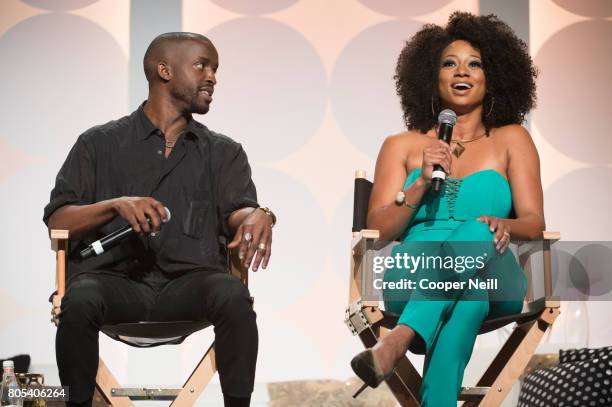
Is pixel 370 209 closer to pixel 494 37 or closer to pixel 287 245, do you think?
pixel 494 37

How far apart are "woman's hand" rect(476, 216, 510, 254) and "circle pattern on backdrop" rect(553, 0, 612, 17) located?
6.65 feet

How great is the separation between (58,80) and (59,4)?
0.36m

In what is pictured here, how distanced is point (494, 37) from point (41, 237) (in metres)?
2.17

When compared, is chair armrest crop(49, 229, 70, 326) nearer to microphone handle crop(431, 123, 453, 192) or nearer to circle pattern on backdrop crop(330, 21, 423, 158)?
microphone handle crop(431, 123, 453, 192)

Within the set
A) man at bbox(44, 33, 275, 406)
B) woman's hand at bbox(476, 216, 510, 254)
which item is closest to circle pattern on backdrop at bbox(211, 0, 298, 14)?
man at bbox(44, 33, 275, 406)

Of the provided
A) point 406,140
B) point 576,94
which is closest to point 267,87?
point 406,140

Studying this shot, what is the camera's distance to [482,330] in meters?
3.05

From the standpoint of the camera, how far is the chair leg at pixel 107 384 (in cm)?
291

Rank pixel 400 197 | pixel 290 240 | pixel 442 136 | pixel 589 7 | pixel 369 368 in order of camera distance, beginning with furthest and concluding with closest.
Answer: pixel 589 7 < pixel 290 240 < pixel 400 197 < pixel 442 136 < pixel 369 368

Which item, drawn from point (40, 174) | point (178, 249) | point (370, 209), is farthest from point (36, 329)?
point (370, 209)

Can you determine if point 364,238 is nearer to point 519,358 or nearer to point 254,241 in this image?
point 254,241

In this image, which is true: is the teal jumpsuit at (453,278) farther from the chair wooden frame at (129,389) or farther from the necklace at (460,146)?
the chair wooden frame at (129,389)

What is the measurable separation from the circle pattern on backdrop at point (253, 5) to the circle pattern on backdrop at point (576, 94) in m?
1.24

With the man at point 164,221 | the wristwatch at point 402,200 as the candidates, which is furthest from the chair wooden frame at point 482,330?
the man at point 164,221
